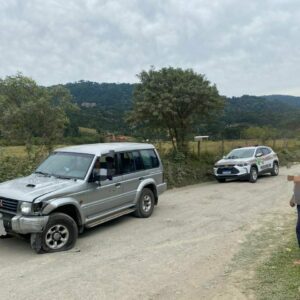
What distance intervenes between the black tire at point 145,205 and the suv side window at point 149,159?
0.66 metres

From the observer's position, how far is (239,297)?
17.0 feet

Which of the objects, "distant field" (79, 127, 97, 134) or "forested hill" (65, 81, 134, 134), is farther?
"forested hill" (65, 81, 134, 134)

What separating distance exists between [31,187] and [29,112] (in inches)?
391

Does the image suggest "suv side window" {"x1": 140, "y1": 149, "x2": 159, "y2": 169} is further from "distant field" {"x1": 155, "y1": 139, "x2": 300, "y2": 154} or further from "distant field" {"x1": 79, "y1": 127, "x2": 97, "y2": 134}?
"distant field" {"x1": 79, "y1": 127, "x2": 97, "y2": 134}

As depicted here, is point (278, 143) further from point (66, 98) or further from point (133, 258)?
point (133, 258)

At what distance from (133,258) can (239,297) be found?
7.22 feet

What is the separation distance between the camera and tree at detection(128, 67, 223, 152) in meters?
19.4

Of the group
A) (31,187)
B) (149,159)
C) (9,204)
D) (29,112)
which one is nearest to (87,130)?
(29,112)

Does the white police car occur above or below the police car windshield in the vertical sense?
below

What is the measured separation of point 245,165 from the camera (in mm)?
17828

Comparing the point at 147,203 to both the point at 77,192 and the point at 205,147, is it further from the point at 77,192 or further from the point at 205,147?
the point at 205,147

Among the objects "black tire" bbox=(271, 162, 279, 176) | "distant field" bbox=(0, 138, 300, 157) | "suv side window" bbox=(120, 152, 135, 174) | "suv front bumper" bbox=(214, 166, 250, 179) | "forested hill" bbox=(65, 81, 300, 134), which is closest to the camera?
"suv side window" bbox=(120, 152, 135, 174)

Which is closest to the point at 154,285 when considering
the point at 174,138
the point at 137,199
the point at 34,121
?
the point at 137,199

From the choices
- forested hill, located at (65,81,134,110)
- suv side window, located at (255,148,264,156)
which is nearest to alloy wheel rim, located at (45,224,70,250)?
suv side window, located at (255,148,264,156)
